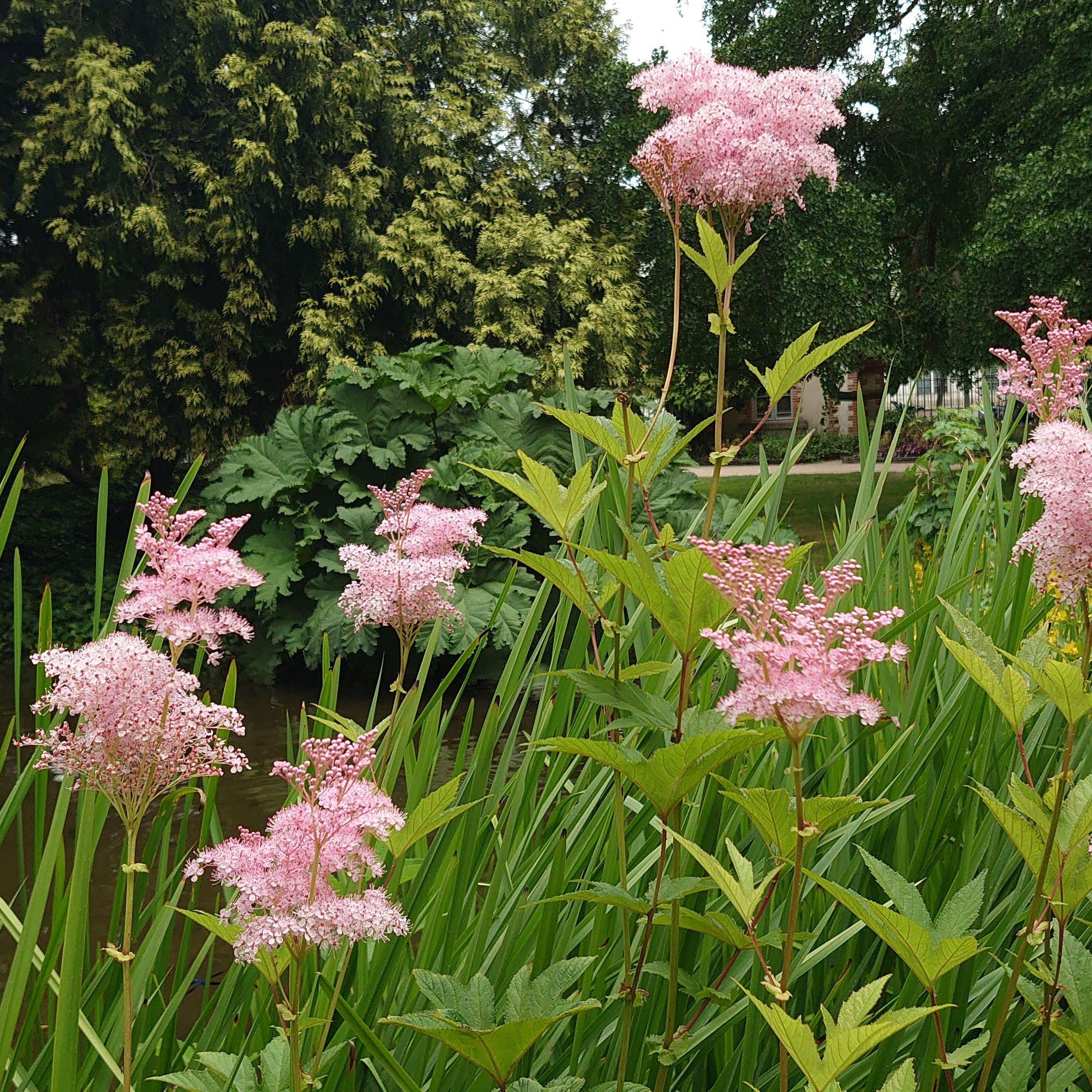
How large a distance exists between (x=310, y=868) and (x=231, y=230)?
40.8 feet

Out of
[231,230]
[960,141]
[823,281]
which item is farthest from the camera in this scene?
[960,141]

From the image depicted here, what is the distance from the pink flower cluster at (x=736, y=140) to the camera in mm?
1202

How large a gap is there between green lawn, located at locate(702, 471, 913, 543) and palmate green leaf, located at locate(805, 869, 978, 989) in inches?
371

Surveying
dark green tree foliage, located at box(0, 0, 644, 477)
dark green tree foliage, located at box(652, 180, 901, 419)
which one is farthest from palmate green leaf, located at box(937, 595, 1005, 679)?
dark green tree foliage, located at box(0, 0, 644, 477)

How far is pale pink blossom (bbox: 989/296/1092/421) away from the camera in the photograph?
3.45ft

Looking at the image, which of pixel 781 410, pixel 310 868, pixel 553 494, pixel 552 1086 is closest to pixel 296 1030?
pixel 310 868

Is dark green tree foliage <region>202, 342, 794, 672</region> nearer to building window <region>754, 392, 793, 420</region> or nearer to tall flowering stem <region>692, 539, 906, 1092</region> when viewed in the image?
tall flowering stem <region>692, 539, 906, 1092</region>

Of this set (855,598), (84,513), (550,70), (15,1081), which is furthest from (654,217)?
(15,1081)

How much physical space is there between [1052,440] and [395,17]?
1511 cm

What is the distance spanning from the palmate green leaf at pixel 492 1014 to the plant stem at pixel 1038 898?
0.31 meters

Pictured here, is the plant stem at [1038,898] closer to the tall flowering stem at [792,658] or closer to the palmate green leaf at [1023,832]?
the palmate green leaf at [1023,832]

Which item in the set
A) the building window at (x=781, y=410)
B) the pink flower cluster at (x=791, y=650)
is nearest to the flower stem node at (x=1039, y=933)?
the pink flower cluster at (x=791, y=650)

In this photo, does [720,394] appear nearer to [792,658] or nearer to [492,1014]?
[792,658]

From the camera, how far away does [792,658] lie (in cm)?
67
